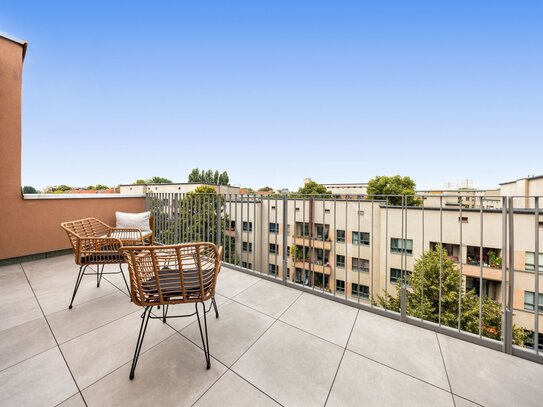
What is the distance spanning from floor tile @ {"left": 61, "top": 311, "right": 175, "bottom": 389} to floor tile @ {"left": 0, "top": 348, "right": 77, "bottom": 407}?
0.05 meters

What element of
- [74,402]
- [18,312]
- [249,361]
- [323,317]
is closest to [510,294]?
[323,317]

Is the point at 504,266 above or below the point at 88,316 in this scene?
above

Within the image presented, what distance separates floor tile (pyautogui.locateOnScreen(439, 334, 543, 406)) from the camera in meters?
1.26

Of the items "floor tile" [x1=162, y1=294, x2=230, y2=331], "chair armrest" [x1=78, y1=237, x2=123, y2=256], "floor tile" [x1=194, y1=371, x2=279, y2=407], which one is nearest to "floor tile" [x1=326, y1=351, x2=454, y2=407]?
"floor tile" [x1=194, y1=371, x2=279, y2=407]

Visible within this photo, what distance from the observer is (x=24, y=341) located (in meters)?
1.64

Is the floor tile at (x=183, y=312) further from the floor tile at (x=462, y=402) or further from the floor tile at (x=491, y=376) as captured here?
the floor tile at (x=491, y=376)

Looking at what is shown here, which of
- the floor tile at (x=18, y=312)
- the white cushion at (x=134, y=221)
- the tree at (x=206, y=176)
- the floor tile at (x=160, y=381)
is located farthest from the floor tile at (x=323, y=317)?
the tree at (x=206, y=176)

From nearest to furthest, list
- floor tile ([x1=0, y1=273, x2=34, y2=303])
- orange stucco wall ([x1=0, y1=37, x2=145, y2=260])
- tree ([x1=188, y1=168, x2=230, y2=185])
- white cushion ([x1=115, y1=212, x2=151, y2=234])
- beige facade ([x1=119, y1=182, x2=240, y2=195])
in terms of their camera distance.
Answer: floor tile ([x1=0, y1=273, x2=34, y2=303]), orange stucco wall ([x1=0, y1=37, x2=145, y2=260]), white cushion ([x1=115, y1=212, x2=151, y2=234]), beige facade ([x1=119, y1=182, x2=240, y2=195]), tree ([x1=188, y1=168, x2=230, y2=185])

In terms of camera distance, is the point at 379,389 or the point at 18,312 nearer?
the point at 379,389

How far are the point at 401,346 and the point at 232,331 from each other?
144cm

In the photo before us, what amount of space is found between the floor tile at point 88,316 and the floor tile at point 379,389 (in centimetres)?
204

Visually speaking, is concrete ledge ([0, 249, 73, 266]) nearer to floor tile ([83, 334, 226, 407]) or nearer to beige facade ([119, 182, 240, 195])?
floor tile ([83, 334, 226, 407])

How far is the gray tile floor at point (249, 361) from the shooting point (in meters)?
1.23

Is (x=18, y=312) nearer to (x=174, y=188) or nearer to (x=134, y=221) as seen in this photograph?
(x=134, y=221)
